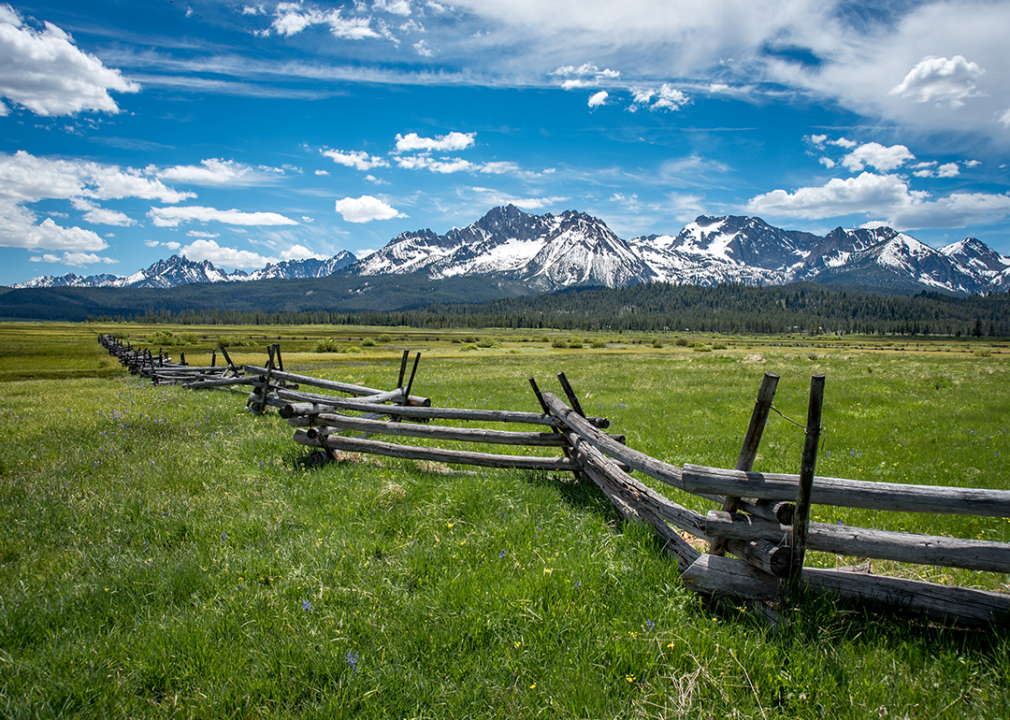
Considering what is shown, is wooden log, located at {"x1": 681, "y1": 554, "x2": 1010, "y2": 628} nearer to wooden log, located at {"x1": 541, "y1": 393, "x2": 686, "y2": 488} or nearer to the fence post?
the fence post

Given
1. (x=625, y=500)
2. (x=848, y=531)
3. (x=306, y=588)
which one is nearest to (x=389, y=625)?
(x=306, y=588)

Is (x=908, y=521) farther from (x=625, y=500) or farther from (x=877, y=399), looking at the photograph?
(x=877, y=399)

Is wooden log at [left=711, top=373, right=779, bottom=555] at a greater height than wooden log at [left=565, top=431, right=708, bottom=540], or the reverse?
wooden log at [left=711, top=373, right=779, bottom=555]

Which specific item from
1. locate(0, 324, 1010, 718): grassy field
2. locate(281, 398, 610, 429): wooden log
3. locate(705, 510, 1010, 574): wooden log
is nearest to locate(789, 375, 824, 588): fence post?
locate(705, 510, 1010, 574): wooden log

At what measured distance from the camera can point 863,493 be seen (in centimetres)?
383

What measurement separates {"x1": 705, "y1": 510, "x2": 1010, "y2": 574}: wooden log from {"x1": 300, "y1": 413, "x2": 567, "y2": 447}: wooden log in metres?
3.60

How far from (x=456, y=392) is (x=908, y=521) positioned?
54.1 feet

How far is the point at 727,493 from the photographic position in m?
4.13

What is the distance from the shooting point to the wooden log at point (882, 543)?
3.65 m

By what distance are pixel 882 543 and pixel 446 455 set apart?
19.4ft

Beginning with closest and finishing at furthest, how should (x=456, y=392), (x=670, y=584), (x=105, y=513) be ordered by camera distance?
(x=670, y=584), (x=105, y=513), (x=456, y=392)

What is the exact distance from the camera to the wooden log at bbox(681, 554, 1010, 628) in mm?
3748

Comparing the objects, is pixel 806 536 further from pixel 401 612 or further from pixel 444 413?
pixel 444 413

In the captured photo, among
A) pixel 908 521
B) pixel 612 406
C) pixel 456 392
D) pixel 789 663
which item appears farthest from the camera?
pixel 456 392
